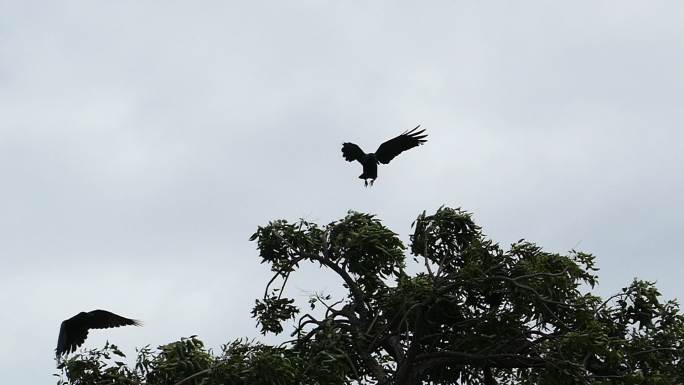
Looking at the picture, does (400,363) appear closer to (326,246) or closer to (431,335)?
(431,335)

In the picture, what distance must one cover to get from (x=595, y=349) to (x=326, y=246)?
21.4ft

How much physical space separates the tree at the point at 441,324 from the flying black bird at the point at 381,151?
3.34ft

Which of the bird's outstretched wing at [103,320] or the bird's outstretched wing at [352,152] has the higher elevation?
the bird's outstretched wing at [352,152]

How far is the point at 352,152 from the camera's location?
22.5 m

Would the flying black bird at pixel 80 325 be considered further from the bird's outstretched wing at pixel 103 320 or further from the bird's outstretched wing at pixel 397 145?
the bird's outstretched wing at pixel 397 145

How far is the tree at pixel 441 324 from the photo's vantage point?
1806 cm

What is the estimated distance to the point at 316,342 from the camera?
19828 millimetres

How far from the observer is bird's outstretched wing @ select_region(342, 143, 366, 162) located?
882 inches

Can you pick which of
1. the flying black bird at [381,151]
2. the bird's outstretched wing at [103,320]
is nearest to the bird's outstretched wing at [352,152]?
the flying black bird at [381,151]

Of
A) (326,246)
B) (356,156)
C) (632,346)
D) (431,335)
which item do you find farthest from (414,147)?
(632,346)

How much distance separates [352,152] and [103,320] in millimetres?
6626

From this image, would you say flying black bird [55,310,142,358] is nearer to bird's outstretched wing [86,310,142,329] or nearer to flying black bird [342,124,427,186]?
bird's outstretched wing [86,310,142,329]

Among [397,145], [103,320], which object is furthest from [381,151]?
[103,320]

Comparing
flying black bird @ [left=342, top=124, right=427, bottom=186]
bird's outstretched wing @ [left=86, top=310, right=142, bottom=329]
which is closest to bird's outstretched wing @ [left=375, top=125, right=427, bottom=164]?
flying black bird @ [left=342, top=124, right=427, bottom=186]
